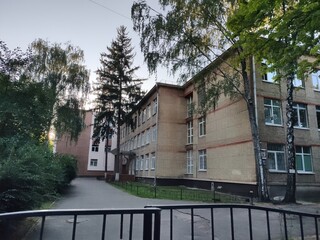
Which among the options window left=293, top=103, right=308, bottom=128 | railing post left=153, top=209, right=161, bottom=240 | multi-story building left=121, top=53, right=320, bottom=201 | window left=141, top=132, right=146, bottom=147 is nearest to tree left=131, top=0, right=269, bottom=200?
multi-story building left=121, top=53, right=320, bottom=201

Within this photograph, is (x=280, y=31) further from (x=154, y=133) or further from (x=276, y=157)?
(x=154, y=133)

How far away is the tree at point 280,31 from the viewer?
6.08 metres

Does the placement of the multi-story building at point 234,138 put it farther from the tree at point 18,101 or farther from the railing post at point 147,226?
the railing post at point 147,226

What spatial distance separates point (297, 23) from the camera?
6234 mm

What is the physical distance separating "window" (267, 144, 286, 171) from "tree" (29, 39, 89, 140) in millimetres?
16875

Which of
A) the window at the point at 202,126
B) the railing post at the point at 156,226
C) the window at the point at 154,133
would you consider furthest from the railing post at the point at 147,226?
the window at the point at 154,133

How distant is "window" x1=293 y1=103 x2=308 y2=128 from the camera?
18.1m

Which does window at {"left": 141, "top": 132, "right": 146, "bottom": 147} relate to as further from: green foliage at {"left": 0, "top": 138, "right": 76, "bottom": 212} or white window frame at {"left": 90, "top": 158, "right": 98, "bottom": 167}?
green foliage at {"left": 0, "top": 138, "right": 76, "bottom": 212}

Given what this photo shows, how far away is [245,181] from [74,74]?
17.7 m

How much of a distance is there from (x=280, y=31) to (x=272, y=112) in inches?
472

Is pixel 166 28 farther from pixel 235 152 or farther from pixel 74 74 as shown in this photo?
pixel 74 74

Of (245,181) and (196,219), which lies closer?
(196,219)

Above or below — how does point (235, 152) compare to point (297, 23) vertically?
below

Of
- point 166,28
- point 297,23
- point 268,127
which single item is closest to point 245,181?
point 268,127
